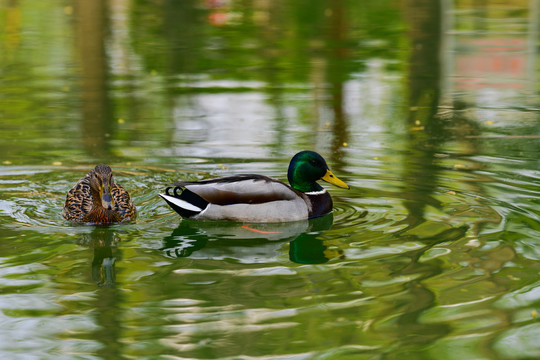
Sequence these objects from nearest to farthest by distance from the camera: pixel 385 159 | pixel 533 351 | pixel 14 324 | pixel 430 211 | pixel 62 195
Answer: pixel 533 351
pixel 14 324
pixel 430 211
pixel 62 195
pixel 385 159

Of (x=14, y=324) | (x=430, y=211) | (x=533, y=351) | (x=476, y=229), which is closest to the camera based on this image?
(x=533, y=351)

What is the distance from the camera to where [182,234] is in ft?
26.3

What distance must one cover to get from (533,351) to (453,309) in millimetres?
736

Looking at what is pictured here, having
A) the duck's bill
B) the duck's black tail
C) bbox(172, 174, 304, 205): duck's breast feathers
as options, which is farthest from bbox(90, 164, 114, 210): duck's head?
the duck's bill

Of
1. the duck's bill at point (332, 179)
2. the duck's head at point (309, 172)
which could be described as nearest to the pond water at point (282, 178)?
the duck's bill at point (332, 179)

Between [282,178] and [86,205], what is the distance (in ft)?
7.20

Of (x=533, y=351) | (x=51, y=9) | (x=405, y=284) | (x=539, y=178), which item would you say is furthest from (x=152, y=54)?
(x=533, y=351)

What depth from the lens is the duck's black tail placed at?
27.1 feet

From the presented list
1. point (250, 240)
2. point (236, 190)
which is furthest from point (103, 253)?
point (236, 190)

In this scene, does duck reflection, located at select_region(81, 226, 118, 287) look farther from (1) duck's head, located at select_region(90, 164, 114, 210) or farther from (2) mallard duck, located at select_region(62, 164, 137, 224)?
(1) duck's head, located at select_region(90, 164, 114, 210)

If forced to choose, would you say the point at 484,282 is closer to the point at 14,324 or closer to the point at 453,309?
the point at 453,309

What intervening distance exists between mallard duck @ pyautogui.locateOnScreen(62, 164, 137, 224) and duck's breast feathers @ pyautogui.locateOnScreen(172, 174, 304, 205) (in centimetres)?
56

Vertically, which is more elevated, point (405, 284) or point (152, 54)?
point (152, 54)

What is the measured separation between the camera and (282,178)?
31.5 ft
